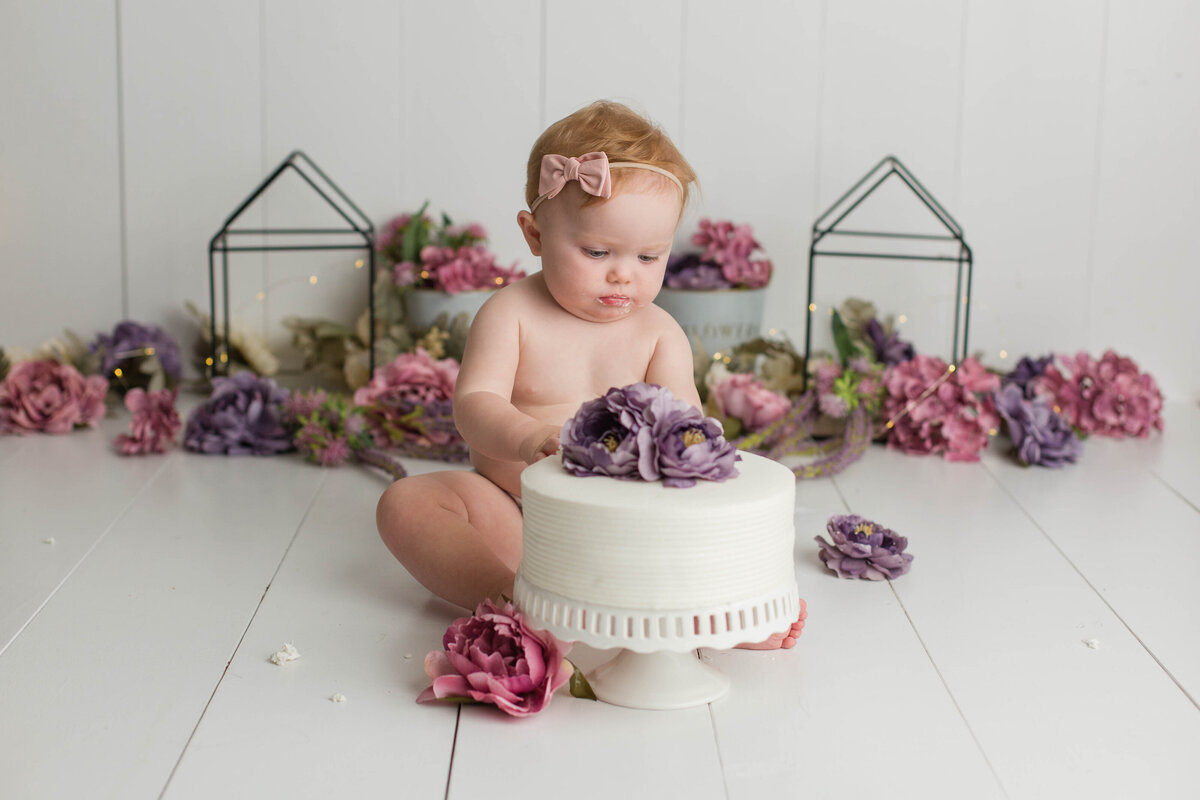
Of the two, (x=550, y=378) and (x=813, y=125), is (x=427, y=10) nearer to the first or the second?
(x=813, y=125)

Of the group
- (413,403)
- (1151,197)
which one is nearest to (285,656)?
(413,403)

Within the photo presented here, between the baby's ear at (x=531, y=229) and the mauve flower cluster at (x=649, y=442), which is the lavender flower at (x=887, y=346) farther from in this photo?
the mauve flower cluster at (x=649, y=442)

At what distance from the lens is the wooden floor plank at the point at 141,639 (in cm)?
107

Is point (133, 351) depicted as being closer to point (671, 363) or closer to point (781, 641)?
point (671, 363)

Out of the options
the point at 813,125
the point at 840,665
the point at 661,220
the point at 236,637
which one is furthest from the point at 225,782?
the point at 813,125

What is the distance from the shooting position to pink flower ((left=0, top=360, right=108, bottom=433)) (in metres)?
2.29

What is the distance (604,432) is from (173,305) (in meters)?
1.86

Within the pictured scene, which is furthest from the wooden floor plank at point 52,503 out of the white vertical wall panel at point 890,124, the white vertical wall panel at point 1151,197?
the white vertical wall panel at point 1151,197

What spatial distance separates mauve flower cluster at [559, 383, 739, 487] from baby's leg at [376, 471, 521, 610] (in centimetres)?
25

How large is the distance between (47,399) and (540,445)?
144 centimetres

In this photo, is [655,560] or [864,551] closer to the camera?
[655,560]

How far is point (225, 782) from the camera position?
40.6 inches

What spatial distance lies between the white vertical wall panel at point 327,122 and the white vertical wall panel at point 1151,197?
1.58 m

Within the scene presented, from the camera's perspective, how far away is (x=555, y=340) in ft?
4.90
